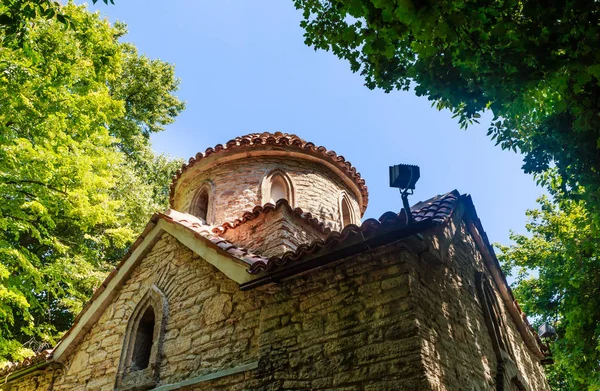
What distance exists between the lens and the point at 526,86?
15.2 feet

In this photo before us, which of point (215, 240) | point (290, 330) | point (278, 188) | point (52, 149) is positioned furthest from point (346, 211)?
point (52, 149)

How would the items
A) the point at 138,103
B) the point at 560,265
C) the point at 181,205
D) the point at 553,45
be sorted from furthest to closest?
A: the point at 138,103 < the point at 560,265 < the point at 181,205 < the point at 553,45

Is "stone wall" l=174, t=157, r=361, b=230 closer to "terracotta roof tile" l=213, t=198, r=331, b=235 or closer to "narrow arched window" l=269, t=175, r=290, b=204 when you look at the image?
"narrow arched window" l=269, t=175, r=290, b=204

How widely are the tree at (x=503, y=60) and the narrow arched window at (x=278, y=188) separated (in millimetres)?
3663

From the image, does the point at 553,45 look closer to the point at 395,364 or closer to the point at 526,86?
→ the point at 526,86

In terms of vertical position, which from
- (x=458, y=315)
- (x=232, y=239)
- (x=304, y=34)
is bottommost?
(x=458, y=315)

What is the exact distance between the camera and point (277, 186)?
9.52 metres

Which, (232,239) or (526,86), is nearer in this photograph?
(526,86)

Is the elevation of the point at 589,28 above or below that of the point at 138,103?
below

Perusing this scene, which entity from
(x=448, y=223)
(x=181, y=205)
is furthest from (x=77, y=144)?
(x=448, y=223)

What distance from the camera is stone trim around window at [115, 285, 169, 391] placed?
5945 mm

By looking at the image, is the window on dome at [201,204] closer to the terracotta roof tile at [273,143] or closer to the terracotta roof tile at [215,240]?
the terracotta roof tile at [273,143]

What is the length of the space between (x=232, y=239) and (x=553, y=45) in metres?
5.73

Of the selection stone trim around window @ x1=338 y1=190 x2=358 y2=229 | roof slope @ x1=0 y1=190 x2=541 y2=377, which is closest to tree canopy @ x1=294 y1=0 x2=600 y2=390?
roof slope @ x1=0 y1=190 x2=541 y2=377
